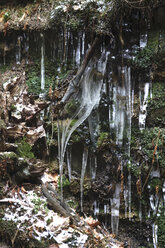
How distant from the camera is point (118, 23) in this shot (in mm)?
4371

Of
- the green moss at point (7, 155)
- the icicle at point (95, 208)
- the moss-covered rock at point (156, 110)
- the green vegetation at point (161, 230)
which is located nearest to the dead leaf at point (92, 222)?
the icicle at point (95, 208)

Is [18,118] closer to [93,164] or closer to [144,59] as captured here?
[93,164]

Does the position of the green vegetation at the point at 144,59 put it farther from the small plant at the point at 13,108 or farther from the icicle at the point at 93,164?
the small plant at the point at 13,108

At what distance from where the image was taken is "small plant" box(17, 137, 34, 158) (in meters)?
3.71

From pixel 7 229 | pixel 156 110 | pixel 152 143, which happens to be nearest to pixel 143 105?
pixel 156 110

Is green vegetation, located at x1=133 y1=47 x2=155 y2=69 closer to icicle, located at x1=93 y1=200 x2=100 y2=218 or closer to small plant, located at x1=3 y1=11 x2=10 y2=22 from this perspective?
icicle, located at x1=93 y1=200 x2=100 y2=218

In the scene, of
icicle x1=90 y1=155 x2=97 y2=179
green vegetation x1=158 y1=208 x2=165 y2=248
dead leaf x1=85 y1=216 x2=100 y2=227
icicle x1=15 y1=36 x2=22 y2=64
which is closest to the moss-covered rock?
icicle x1=90 y1=155 x2=97 y2=179

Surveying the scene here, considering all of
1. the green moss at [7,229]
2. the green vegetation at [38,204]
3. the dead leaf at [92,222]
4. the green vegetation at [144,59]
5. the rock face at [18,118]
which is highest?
the green vegetation at [144,59]

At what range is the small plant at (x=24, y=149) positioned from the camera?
146 inches

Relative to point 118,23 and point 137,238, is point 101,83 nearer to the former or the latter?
point 118,23

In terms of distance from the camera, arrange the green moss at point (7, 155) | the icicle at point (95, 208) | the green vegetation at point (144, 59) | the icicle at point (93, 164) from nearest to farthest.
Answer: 1. the green moss at point (7, 155)
2. the icicle at point (95, 208)
3. the icicle at point (93, 164)
4. the green vegetation at point (144, 59)

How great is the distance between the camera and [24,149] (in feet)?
12.4

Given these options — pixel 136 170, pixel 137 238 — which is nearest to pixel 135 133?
pixel 136 170

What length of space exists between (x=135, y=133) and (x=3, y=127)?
2.22m
